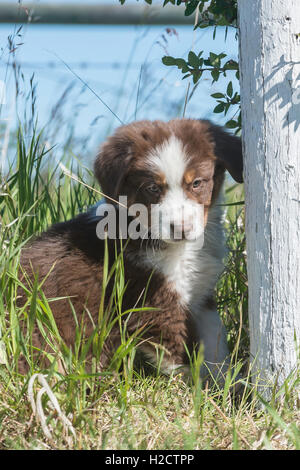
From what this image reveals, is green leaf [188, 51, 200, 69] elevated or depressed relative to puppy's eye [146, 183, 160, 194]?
elevated

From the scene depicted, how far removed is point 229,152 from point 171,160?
1.05 ft

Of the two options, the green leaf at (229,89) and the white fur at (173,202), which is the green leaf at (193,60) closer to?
the green leaf at (229,89)

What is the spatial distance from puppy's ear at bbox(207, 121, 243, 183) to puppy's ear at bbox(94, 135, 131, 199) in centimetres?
44

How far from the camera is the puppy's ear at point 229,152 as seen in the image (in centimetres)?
313

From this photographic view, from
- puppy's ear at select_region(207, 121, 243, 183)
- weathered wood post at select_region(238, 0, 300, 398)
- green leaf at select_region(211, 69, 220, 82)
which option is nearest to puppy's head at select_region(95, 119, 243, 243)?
puppy's ear at select_region(207, 121, 243, 183)

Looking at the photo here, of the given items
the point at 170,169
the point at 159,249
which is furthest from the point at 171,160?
the point at 159,249

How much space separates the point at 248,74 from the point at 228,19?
731 mm

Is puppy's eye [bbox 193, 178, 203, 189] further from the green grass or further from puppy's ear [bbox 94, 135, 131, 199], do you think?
the green grass

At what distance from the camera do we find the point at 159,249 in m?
3.22

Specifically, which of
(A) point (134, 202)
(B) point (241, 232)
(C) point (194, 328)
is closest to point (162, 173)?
(A) point (134, 202)

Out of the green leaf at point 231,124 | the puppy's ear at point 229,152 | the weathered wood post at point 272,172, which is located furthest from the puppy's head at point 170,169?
the weathered wood post at point 272,172

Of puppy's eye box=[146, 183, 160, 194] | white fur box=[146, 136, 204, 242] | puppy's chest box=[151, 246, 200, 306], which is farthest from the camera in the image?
puppy's chest box=[151, 246, 200, 306]

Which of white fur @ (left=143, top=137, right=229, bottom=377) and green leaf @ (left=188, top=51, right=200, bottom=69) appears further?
green leaf @ (left=188, top=51, right=200, bottom=69)

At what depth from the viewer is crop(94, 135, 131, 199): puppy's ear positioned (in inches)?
124
